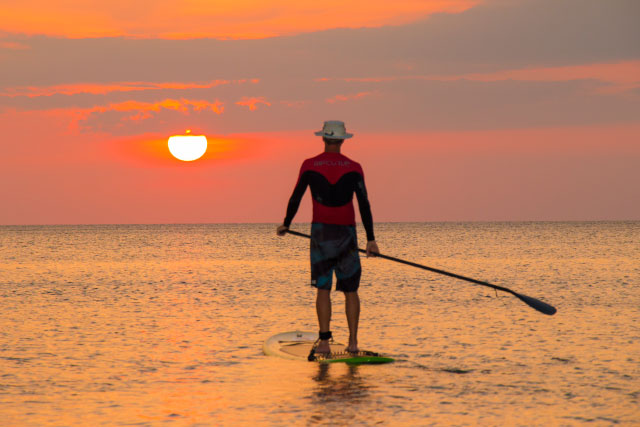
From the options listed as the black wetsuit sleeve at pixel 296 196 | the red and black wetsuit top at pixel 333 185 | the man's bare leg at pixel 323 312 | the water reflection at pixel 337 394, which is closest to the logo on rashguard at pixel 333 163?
the red and black wetsuit top at pixel 333 185

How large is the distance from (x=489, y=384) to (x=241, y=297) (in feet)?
42.3

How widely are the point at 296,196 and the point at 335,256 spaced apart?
33.2 inches

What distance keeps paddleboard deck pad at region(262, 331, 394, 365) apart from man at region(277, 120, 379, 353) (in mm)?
159

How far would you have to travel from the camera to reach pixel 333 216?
9867mm

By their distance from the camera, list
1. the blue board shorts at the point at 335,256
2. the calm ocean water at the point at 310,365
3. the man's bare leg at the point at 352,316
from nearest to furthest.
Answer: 1. the calm ocean water at the point at 310,365
2. the blue board shorts at the point at 335,256
3. the man's bare leg at the point at 352,316

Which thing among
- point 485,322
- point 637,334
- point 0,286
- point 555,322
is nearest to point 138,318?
point 485,322

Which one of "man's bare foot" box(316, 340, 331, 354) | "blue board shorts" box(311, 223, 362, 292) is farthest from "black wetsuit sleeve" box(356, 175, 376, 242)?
"man's bare foot" box(316, 340, 331, 354)

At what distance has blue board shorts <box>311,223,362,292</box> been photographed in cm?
989

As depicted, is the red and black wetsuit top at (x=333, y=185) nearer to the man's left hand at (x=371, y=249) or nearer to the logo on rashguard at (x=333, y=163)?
the logo on rashguard at (x=333, y=163)

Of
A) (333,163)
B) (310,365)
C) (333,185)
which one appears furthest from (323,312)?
(333,163)

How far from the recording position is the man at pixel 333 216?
32.2ft

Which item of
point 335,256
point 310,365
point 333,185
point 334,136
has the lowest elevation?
point 310,365

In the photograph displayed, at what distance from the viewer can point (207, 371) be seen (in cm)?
953

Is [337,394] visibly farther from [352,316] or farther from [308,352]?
[308,352]
